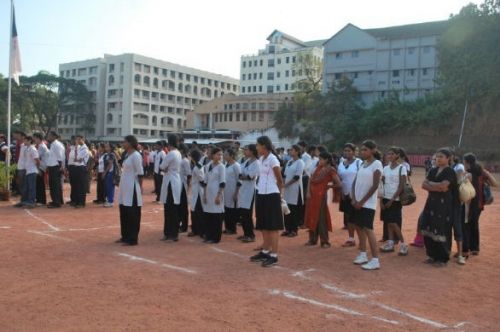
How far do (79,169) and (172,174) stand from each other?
16.2ft

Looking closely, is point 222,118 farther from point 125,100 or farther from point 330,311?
point 330,311

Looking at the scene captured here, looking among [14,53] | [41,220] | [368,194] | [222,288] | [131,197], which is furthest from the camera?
[14,53]

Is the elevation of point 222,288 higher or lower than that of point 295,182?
lower

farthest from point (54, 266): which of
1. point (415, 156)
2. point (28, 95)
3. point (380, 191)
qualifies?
point (28, 95)

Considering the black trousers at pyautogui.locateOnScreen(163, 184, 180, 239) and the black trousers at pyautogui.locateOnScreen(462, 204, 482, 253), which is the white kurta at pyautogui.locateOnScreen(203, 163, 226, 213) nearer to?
the black trousers at pyautogui.locateOnScreen(163, 184, 180, 239)

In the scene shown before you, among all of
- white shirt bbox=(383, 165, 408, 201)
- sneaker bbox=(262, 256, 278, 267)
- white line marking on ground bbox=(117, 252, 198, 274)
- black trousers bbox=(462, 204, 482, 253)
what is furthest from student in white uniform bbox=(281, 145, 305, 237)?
white line marking on ground bbox=(117, 252, 198, 274)

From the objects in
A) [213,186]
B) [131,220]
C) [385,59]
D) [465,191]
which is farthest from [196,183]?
[385,59]

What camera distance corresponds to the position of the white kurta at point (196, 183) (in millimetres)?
8555

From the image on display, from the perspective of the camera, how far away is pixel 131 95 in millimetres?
77500

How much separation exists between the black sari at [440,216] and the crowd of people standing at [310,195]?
1 cm

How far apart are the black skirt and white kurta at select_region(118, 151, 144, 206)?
2236 mm

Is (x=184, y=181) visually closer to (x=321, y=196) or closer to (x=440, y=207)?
(x=321, y=196)

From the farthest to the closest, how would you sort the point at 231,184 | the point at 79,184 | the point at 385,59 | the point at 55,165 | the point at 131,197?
the point at 385,59, the point at 79,184, the point at 55,165, the point at 231,184, the point at 131,197

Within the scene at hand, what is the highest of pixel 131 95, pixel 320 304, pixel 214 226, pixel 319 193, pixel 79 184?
pixel 131 95
